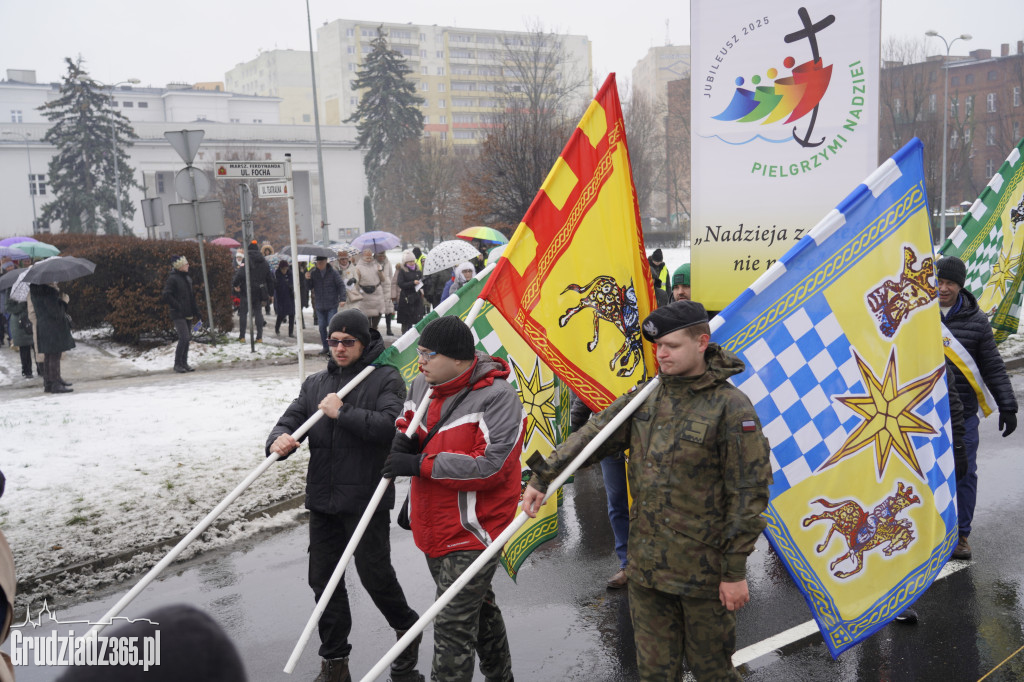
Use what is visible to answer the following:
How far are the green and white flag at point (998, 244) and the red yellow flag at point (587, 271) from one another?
4.78 metres

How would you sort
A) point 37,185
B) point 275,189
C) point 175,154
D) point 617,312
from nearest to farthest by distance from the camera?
1. point 617,312
2. point 275,189
3. point 37,185
4. point 175,154

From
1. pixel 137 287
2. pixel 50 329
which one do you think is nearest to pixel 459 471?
pixel 50 329

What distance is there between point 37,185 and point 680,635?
89346 millimetres

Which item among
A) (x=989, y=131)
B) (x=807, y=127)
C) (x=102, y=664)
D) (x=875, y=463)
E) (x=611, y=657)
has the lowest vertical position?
(x=611, y=657)

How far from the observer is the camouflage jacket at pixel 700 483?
134 inches

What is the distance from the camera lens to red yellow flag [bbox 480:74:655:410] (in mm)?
4867

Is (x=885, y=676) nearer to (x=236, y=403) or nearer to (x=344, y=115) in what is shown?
(x=236, y=403)

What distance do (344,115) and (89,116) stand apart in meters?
72.1

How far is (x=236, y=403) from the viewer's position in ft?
38.4

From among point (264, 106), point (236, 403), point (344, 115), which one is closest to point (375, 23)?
point (344, 115)

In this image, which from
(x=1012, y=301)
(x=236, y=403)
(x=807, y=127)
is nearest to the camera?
(x=807, y=127)

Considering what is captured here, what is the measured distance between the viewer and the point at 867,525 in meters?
4.09

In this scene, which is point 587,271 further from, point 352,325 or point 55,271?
point 55,271

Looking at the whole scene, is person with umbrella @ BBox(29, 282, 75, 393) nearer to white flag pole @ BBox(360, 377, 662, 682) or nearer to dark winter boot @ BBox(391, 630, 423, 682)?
dark winter boot @ BBox(391, 630, 423, 682)
